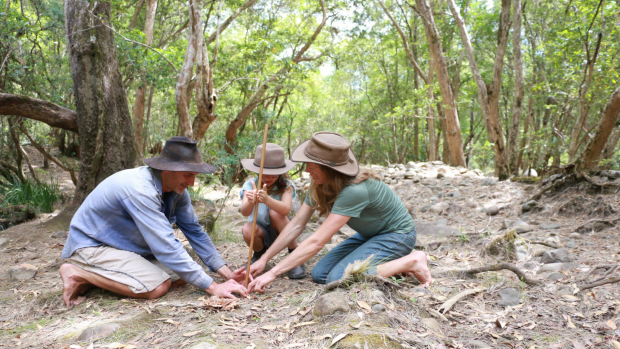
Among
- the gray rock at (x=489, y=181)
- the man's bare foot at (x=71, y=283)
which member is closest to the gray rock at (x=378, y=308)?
the man's bare foot at (x=71, y=283)

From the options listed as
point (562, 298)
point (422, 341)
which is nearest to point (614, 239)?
point (562, 298)

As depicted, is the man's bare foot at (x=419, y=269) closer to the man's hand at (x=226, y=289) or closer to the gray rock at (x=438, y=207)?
the man's hand at (x=226, y=289)

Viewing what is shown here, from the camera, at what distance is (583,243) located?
3.89m

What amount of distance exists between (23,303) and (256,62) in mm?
8440

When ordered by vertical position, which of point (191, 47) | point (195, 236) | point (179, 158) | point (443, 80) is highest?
point (191, 47)

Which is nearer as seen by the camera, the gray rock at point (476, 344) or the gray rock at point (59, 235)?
the gray rock at point (476, 344)

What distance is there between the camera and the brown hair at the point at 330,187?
2.73m

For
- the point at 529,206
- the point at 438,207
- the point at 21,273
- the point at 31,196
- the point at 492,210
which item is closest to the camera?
the point at 21,273

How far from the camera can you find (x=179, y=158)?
267 centimetres

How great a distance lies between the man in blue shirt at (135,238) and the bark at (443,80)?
6.99 metres

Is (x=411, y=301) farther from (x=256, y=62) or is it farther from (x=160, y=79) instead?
(x=256, y=62)

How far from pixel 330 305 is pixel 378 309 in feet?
0.85

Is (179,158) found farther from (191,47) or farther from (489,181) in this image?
(489,181)

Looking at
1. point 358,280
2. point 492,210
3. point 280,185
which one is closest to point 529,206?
point 492,210
